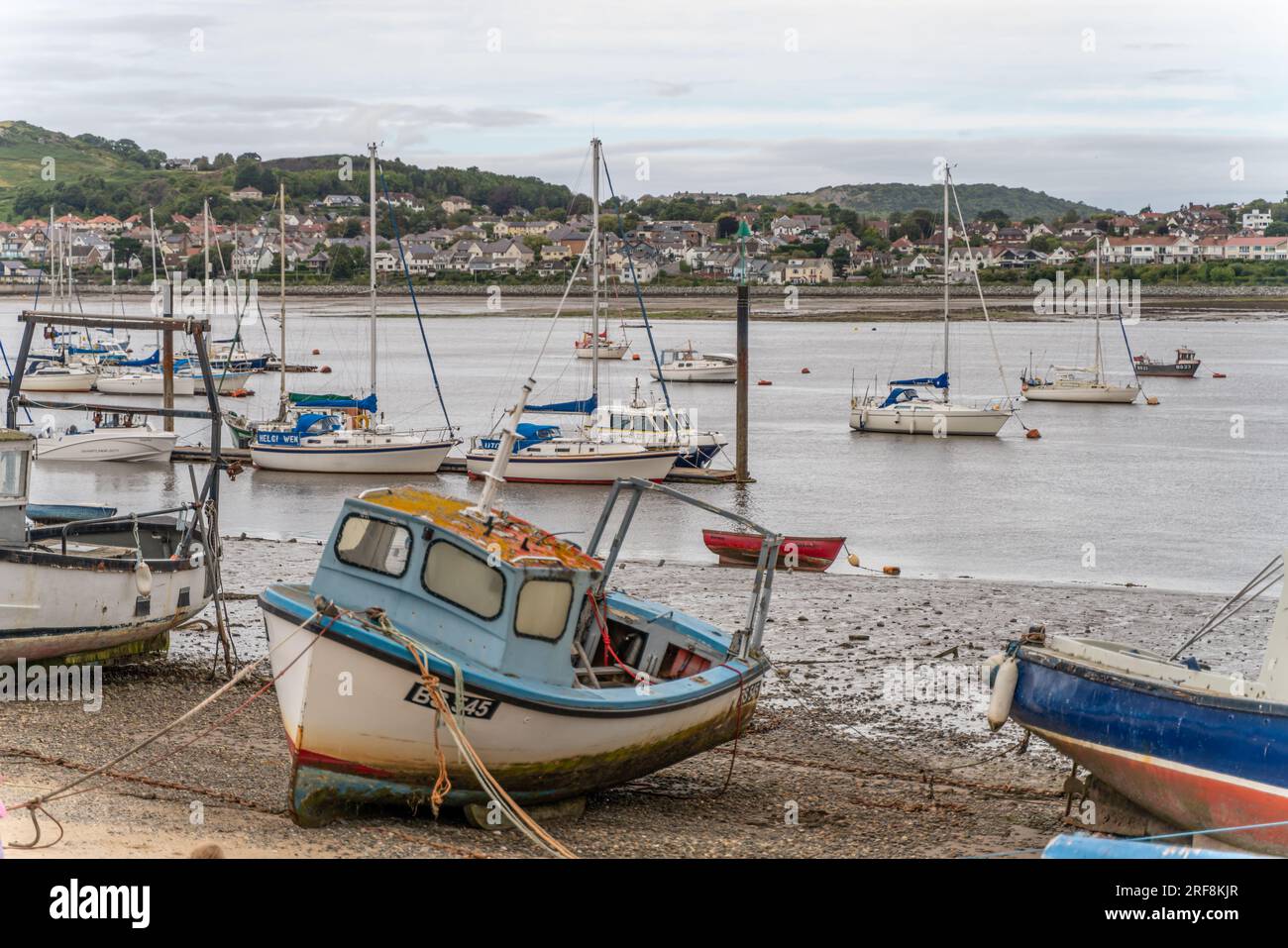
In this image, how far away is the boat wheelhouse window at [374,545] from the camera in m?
11.8

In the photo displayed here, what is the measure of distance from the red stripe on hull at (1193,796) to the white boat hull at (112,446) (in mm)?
34199

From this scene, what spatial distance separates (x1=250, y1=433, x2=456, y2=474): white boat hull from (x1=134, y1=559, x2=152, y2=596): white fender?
24085 millimetres

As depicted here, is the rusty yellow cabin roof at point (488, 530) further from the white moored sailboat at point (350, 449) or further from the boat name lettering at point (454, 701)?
the white moored sailboat at point (350, 449)

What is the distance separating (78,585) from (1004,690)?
30.2 ft

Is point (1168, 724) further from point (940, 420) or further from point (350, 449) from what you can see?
point (940, 420)

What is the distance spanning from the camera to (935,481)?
135 ft

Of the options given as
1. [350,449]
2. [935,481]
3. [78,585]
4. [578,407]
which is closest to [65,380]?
[350,449]

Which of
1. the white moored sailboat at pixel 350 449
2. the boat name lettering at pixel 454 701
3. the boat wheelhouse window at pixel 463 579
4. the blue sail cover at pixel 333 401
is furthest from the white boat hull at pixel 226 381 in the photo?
the boat name lettering at pixel 454 701

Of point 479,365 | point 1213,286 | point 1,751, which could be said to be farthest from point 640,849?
point 1213,286

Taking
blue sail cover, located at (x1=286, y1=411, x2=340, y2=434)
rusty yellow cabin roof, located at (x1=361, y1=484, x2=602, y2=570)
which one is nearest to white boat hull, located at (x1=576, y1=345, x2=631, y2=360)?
blue sail cover, located at (x1=286, y1=411, x2=340, y2=434)

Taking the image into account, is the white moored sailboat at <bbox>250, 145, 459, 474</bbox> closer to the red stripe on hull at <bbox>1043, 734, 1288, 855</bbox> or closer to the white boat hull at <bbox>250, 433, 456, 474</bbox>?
the white boat hull at <bbox>250, 433, 456, 474</bbox>

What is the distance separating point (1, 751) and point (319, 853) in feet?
13.9

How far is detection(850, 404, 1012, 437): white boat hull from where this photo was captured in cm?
5153
